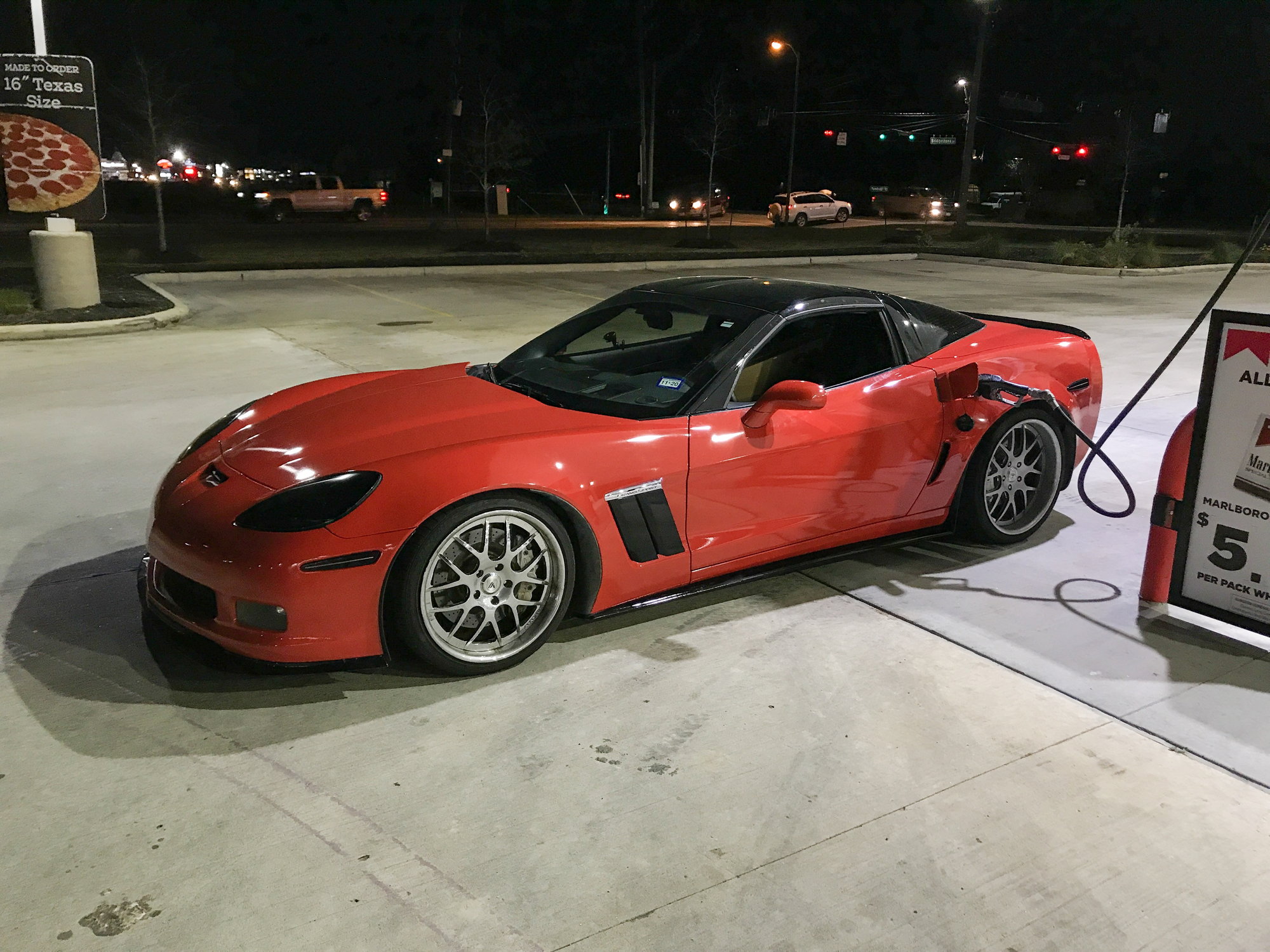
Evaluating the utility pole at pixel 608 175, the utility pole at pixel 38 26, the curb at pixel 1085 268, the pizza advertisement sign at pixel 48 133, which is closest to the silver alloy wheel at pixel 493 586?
the pizza advertisement sign at pixel 48 133

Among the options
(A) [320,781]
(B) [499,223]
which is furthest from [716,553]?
(B) [499,223]

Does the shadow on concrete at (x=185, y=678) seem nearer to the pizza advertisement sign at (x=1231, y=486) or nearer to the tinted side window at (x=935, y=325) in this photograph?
the tinted side window at (x=935, y=325)

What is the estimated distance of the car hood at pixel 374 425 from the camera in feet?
12.4

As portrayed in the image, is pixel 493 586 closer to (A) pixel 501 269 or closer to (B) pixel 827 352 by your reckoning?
(B) pixel 827 352

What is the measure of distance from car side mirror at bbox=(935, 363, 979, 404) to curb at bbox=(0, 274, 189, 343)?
1017 centimetres

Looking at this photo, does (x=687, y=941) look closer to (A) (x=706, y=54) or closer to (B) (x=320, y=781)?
(B) (x=320, y=781)

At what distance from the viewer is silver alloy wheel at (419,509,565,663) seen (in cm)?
367

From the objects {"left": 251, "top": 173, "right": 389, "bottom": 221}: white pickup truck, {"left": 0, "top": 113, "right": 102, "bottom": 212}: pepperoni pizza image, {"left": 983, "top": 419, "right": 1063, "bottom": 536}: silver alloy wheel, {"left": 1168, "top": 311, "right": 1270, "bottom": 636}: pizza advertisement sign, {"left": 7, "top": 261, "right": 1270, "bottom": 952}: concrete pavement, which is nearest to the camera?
{"left": 7, "top": 261, "right": 1270, "bottom": 952}: concrete pavement

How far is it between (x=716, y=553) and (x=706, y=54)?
60.6 metres

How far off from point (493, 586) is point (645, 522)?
2.14 feet

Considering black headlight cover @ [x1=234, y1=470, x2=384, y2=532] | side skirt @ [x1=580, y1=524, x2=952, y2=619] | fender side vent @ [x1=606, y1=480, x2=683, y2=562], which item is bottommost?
side skirt @ [x1=580, y1=524, x2=952, y2=619]

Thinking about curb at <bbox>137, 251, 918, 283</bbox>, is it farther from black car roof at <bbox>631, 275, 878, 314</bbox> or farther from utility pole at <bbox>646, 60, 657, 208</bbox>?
utility pole at <bbox>646, 60, 657, 208</bbox>

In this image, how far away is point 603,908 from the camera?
105 inches

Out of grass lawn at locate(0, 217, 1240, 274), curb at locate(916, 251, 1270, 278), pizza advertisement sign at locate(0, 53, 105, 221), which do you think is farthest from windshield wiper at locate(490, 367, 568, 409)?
curb at locate(916, 251, 1270, 278)
